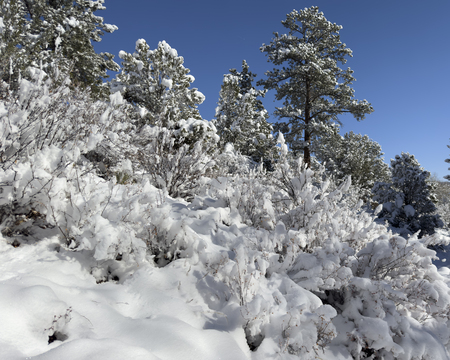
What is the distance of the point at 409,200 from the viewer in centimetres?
808

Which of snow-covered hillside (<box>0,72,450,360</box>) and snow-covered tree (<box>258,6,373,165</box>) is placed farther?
snow-covered tree (<box>258,6,373,165</box>)

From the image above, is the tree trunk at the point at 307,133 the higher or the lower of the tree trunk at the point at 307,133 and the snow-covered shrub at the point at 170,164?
the higher

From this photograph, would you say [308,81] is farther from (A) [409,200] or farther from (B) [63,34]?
(B) [63,34]

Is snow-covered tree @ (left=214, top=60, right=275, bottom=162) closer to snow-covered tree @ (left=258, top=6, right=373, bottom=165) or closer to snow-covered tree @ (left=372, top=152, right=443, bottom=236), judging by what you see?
snow-covered tree @ (left=258, top=6, right=373, bottom=165)

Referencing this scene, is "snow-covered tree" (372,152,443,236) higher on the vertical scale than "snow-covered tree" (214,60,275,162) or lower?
lower

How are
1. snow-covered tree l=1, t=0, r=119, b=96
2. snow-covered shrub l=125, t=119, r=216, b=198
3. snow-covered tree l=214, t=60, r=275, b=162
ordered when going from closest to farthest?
snow-covered shrub l=125, t=119, r=216, b=198 < snow-covered tree l=1, t=0, r=119, b=96 < snow-covered tree l=214, t=60, r=275, b=162

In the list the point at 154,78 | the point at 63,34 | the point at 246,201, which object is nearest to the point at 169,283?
the point at 246,201

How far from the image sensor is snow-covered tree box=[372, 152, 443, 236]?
25.0ft

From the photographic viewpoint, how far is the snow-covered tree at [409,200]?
25.0 ft

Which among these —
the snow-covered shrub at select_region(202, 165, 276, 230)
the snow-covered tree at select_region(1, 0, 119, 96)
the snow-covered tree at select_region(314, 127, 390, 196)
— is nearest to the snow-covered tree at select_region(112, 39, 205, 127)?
the snow-covered tree at select_region(1, 0, 119, 96)

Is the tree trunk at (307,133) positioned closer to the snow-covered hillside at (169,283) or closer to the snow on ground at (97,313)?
the snow-covered hillside at (169,283)

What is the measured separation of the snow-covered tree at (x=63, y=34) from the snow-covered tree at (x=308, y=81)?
939cm

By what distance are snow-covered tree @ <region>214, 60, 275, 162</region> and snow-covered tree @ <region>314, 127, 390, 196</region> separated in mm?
5137

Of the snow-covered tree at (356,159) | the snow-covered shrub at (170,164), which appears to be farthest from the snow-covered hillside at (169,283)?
the snow-covered tree at (356,159)
